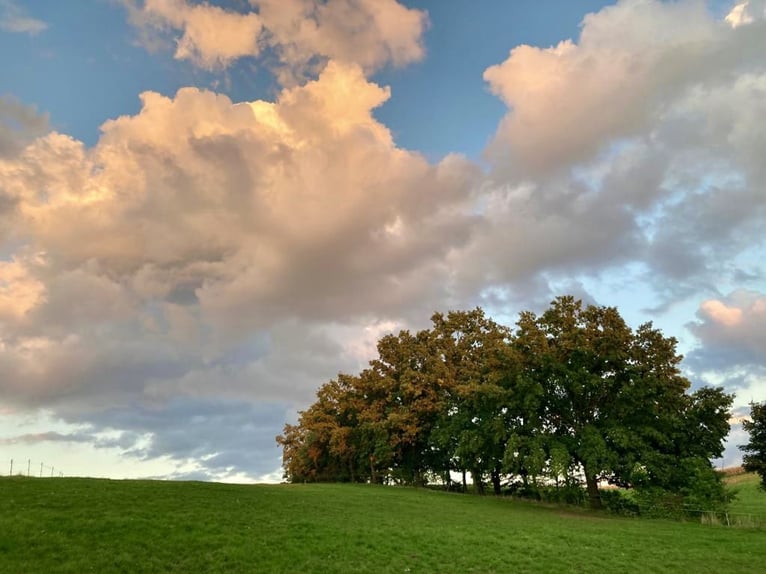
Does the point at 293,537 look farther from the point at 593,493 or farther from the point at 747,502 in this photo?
the point at 747,502

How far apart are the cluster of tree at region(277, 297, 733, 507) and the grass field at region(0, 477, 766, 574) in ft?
38.9

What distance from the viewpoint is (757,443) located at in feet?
193

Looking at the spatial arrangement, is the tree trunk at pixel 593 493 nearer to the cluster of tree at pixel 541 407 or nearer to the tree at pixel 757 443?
the cluster of tree at pixel 541 407

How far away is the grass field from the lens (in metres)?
23.3

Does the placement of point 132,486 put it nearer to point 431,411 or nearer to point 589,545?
point 589,545

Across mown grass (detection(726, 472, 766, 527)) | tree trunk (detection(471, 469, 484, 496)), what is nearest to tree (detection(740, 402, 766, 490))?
mown grass (detection(726, 472, 766, 527))

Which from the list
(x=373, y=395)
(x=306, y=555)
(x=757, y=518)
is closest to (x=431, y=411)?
(x=373, y=395)

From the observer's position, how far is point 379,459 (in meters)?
68.5

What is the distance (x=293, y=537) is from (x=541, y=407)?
36.8m

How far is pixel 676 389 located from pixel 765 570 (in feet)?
100

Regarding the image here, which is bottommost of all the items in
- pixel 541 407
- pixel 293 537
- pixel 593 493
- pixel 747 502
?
pixel 747 502

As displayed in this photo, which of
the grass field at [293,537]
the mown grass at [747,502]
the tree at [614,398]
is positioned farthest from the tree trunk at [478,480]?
the mown grass at [747,502]

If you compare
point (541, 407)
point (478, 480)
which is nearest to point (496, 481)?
point (478, 480)

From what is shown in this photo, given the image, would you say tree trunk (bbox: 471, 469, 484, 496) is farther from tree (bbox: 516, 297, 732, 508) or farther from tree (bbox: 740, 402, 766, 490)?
tree (bbox: 740, 402, 766, 490)
